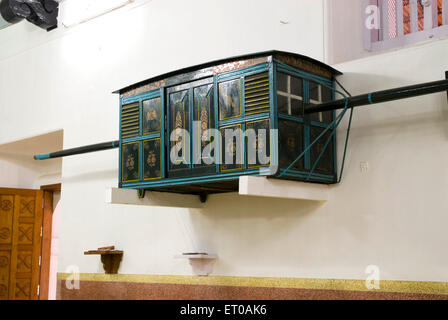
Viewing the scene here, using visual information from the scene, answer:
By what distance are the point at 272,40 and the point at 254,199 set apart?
201cm

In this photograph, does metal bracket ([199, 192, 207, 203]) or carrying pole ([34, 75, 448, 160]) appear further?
metal bracket ([199, 192, 207, 203])

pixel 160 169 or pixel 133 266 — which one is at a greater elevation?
pixel 160 169

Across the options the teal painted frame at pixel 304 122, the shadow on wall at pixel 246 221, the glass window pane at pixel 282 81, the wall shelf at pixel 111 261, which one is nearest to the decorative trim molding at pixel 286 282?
the wall shelf at pixel 111 261

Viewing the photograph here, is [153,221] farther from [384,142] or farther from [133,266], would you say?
[384,142]

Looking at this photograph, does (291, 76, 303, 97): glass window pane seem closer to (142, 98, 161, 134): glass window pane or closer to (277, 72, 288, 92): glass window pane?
(277, 72, 288, 92): glass window pane

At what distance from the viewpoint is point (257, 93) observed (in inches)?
240

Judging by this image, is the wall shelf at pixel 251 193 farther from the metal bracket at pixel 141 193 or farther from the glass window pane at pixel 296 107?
the glass window pane at pixel 296 107

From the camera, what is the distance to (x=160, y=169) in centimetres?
691

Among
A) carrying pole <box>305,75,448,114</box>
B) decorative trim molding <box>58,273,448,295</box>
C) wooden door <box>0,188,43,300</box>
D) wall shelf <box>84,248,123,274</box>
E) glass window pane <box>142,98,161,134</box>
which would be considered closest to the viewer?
carrying pole <box>305,75,448,114</box>

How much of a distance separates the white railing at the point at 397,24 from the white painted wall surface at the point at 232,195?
2.22 feet

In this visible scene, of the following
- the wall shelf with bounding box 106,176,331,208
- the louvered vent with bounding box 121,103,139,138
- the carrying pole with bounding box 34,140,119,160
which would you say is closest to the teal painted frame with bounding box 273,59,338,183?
the wall shelf with bounding box 106,176,331,208

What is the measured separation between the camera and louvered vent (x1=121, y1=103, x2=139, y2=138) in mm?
7303

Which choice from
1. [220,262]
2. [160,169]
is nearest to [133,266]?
[220,262]

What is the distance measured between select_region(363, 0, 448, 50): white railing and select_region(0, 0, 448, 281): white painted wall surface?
2.22 feet
